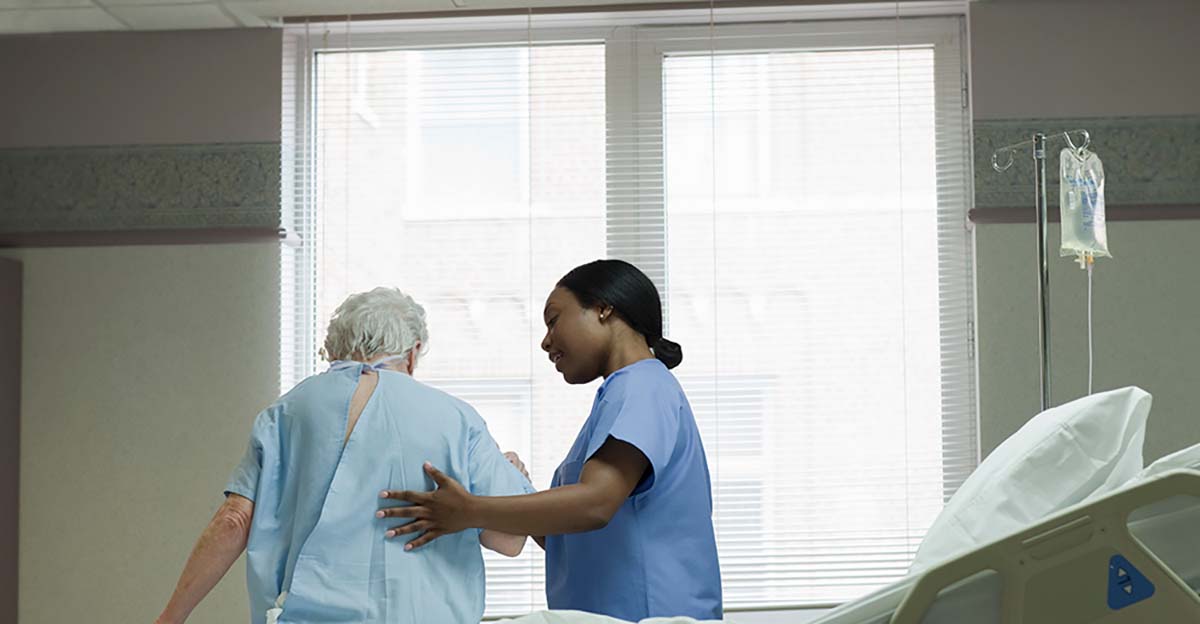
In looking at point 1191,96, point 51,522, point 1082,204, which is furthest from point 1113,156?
point 51,522

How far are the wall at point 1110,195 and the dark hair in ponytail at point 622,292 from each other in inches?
73.3

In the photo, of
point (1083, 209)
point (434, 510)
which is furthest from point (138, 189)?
point (1083, 209)

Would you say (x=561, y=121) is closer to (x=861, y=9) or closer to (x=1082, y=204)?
(x=861, y=9)

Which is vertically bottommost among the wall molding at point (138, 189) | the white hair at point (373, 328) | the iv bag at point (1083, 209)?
the white hair at point (373, 328)

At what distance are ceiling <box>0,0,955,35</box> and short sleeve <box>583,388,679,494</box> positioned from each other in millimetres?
2141

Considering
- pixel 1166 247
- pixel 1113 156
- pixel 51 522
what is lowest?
pixel 51 522

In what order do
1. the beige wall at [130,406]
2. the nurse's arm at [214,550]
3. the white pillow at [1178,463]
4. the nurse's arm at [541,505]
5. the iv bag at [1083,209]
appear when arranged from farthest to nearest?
1. the beige wall at [130,406]
2. the iv bag at [1083,209]
3. the nurse's arm at [214,550]
4. the nurse's arm at [541,505]
5. the white pillow at [1178,463]

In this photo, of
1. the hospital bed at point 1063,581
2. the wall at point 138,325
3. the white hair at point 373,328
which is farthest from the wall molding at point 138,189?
the hospital bed at point 1063,581

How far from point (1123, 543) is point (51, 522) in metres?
3.38

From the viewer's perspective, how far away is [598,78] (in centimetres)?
397

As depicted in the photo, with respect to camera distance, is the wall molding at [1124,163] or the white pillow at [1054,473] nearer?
the white pillow at [1054,473]

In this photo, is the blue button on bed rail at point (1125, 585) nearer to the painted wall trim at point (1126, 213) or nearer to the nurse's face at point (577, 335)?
the nurse's face at point (577, 335)

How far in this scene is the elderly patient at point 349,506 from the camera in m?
2.07

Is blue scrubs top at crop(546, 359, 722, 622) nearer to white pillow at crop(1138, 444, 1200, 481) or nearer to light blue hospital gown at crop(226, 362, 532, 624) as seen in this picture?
light blue hospital gown at crop(226, 362, 532, 624)
